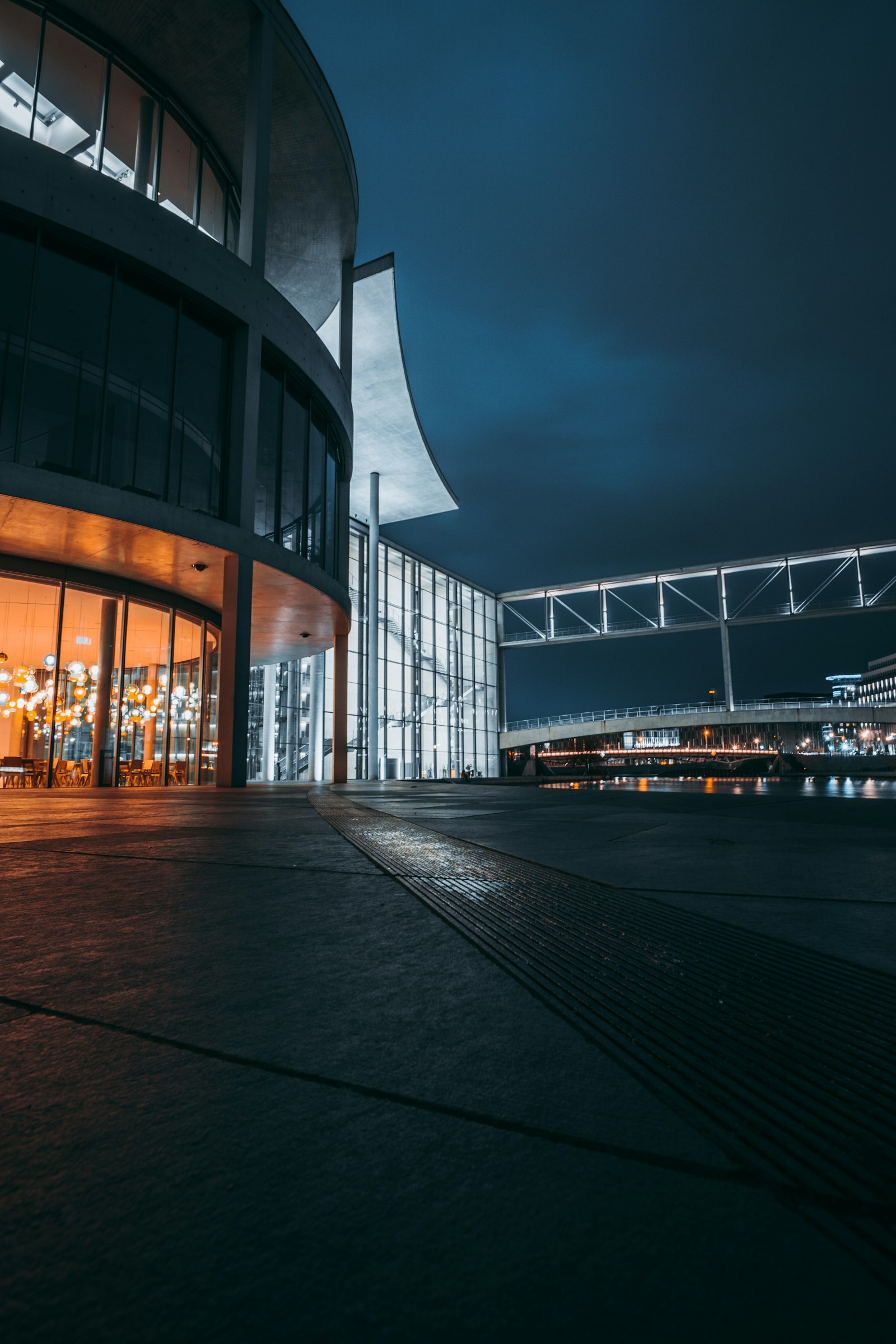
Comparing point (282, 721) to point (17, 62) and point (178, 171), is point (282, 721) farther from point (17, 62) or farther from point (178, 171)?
point (17, 62)

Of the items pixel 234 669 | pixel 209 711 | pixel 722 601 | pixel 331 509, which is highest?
pixel 722 601

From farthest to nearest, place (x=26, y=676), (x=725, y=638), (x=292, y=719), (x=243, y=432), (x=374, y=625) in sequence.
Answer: (x=725, y=638) → (x=374, y=625) → (x=292, y=719) → (x=26, y=676) → (x=243, y=432)

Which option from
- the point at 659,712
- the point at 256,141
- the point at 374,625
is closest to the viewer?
the point at 256,141

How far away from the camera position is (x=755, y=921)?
211cm

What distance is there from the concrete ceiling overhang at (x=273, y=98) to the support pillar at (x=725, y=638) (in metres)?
44.8

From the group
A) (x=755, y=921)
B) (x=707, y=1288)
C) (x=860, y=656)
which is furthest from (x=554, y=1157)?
(x=860, y=656)

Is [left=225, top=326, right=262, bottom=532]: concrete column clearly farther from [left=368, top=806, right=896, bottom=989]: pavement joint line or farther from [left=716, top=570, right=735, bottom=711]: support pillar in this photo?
[left=716, top=570, right=735, bottom=711]: support pillar

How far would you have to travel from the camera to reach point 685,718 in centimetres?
5975

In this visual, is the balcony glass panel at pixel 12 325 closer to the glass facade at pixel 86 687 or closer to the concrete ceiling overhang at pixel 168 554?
the concrete ceiling overhang at pixel 168 554

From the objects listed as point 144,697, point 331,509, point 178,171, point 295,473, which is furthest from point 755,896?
point 178,171

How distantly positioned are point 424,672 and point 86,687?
1272 inches

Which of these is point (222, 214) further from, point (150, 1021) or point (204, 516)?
point (150, 1021)

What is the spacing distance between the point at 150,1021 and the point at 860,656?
674 ft

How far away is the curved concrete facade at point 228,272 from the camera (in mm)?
11688
